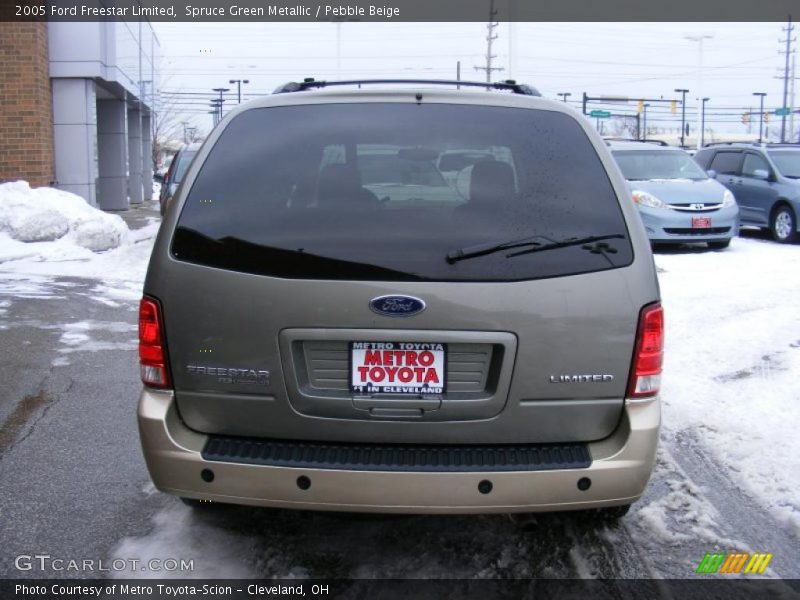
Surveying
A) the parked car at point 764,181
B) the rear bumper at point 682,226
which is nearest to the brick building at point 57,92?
the rear bumper at point 682,226

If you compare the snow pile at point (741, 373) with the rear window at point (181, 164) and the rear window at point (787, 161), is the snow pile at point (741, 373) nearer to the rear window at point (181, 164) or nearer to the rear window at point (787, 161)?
the rear window at point (787, 161)

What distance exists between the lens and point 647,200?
14.1 meters

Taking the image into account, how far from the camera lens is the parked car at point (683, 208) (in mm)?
13820

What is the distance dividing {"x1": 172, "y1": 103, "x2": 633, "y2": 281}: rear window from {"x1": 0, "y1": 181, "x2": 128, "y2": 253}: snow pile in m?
11.6

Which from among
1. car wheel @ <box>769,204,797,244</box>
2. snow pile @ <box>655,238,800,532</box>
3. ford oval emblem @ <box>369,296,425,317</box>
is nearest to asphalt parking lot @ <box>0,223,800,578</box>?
snow pile @ <box>655,238,800,532</box>

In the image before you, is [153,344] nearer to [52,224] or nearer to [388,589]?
[388,589]

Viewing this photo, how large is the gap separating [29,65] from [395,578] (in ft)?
55.7

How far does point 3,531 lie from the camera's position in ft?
12.8

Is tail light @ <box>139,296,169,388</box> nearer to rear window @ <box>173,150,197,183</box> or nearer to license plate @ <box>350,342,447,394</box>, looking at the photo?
license plate @ <box>350,342,447,394</box>

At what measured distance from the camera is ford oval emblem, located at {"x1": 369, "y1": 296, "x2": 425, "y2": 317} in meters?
3.05

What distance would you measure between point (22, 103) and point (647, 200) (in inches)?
492

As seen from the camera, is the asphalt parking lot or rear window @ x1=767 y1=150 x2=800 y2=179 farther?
Answer: rear window @ x1=767 y1=150 x2=800 y2=179

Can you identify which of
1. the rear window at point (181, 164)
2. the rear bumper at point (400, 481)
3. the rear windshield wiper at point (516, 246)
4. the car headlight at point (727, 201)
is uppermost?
the rear window at point (181, 164)

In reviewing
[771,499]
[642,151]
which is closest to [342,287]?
[771,499]
